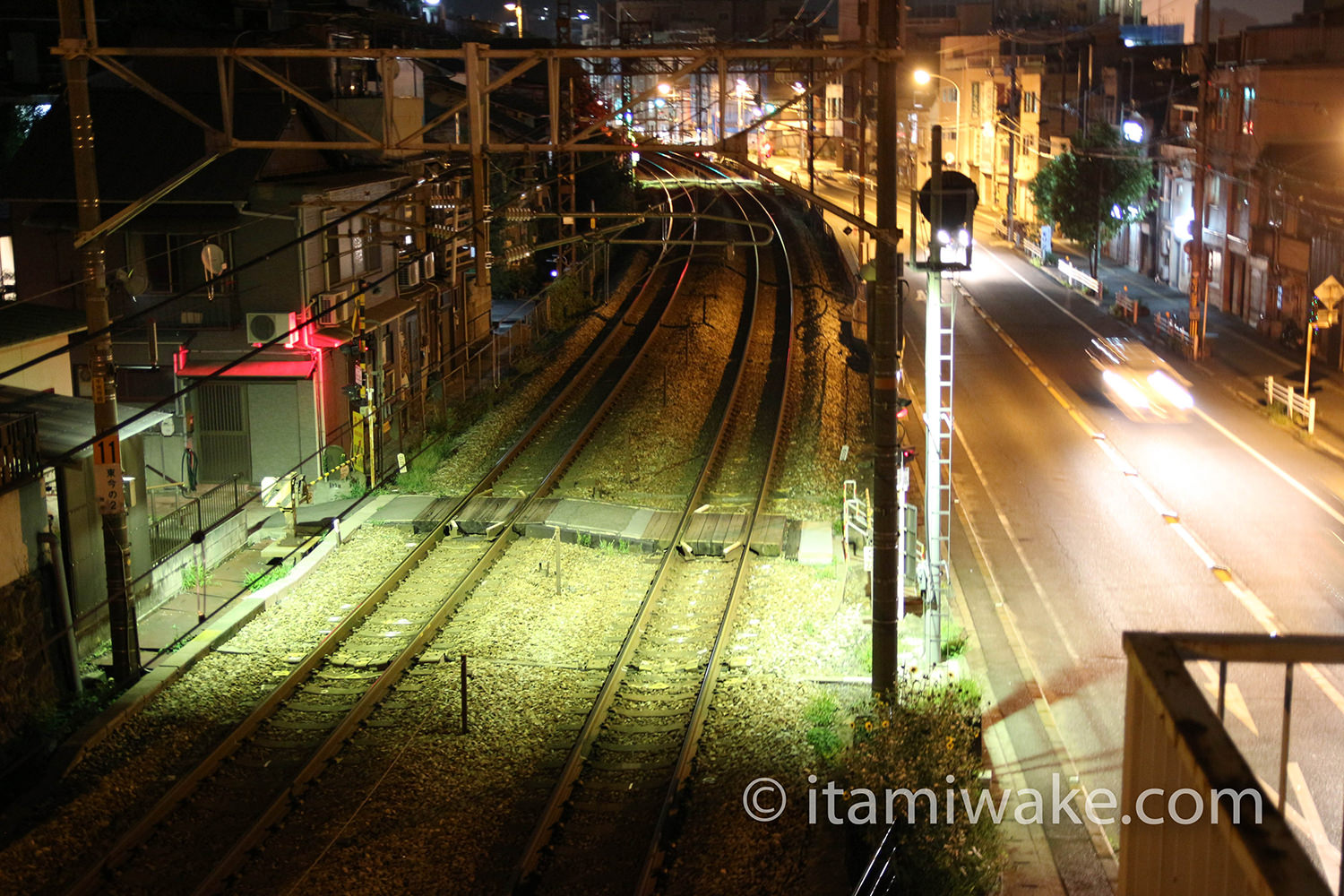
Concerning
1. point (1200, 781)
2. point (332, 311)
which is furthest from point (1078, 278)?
point (1200, 781)

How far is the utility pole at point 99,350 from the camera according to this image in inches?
392

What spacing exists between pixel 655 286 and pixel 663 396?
12497 millimetres

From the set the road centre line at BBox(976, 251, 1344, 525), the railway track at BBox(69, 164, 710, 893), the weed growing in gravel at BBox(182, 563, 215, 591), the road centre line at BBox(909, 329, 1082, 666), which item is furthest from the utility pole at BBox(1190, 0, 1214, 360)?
the weed growing in gravel at BBox(182, 563, 215, 591)

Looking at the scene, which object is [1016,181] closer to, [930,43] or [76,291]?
[930,43]

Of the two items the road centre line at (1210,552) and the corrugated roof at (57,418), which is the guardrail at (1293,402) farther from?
the corrugated roof at (57,418)

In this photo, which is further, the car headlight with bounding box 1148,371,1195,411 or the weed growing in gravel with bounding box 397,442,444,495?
the car headlight with bounding box 1148,371,1195,411

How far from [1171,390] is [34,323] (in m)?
19.6

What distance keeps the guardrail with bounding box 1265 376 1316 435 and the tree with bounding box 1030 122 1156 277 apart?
557 inches

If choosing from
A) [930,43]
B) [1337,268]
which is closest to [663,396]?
[1337,268]

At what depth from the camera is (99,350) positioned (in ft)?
34.4

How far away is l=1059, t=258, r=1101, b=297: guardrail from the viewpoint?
35625 millimetres

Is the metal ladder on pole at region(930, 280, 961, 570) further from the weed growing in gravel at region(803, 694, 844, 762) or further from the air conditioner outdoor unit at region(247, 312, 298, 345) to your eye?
the air conditioner outdoor unit at region(247, 312, 298, 345)

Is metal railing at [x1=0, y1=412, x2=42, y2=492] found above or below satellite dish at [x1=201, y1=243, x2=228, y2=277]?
below

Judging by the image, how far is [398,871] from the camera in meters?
7.97
